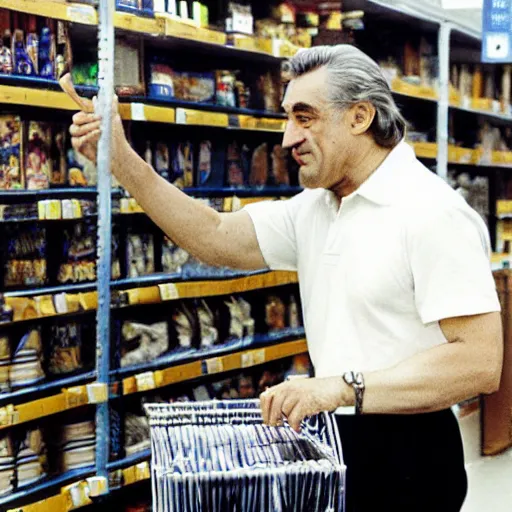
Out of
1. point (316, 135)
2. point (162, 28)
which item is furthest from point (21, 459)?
point (316, 135)

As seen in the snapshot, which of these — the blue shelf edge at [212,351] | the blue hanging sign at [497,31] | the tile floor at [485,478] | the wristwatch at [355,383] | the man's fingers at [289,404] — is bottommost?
the tile floor at [485,478]

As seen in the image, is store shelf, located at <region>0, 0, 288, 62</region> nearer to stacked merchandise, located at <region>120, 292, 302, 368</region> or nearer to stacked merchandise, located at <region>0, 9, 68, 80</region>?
stacked merchandise, located at <region>0, 9, 68, 80</region>

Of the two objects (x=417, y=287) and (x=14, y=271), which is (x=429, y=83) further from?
(x=417, y=287)

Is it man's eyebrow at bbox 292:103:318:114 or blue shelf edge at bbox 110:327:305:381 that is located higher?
man's eyebrow at bbox 292:103:318:114

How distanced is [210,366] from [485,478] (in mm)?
1575

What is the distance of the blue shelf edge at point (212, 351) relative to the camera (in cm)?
396

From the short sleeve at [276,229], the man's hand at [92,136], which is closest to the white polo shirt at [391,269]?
the short sleeve at [276,229]

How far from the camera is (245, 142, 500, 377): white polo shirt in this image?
5.76 ft

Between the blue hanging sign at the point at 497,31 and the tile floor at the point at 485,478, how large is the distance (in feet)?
6.77

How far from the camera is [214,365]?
13.9 feet

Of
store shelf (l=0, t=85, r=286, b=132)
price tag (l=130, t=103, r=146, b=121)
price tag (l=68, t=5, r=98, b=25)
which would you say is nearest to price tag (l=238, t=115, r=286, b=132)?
store shelf (l=0, t=85, r=286, b=132)

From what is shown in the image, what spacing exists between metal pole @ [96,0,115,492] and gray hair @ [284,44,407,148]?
5.12ft

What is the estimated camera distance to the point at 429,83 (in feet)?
17.6

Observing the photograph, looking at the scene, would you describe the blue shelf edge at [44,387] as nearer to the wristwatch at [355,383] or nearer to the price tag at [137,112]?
the price tag at [137,112]
